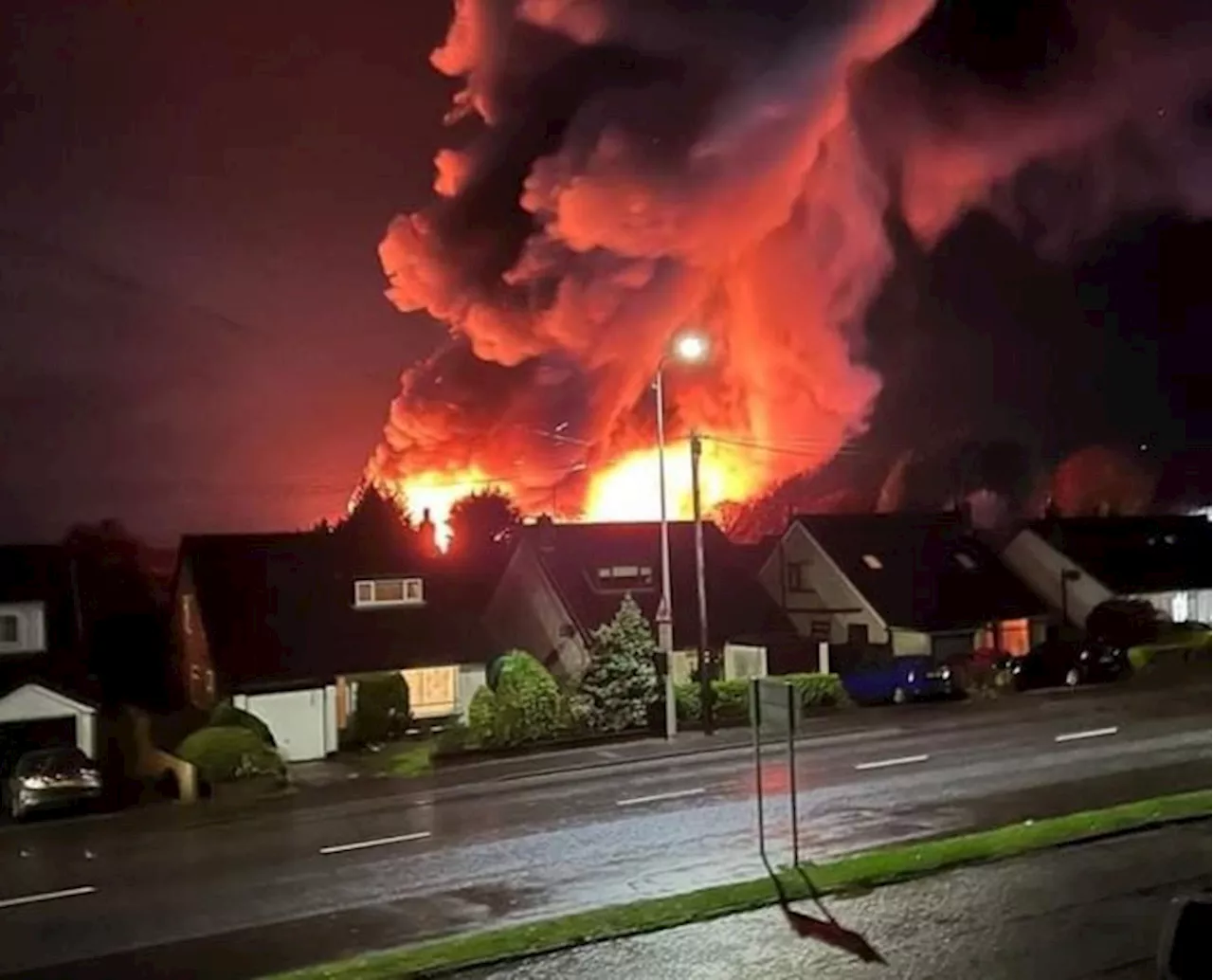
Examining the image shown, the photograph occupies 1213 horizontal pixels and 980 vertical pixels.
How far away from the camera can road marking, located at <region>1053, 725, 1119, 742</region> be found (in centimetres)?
2721

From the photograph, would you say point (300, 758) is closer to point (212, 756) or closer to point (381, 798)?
point (212, 756)

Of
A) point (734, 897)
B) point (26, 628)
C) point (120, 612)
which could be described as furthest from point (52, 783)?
point (120, 612)

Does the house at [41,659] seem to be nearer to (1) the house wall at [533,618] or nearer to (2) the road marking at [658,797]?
(1) the house wall at [533,618]

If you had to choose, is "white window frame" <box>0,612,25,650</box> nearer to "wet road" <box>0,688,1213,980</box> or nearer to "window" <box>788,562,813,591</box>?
"wet road" <box>0,688,1213,980</box>

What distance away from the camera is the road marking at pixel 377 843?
62.6ft

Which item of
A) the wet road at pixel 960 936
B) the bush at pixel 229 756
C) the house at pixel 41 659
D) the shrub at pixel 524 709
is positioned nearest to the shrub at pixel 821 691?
the shrub at pixel 524 709

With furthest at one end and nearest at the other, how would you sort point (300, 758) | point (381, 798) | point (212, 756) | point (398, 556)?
point (398, 556) < point (300, 758) < point (212, 756) < point (381, 798)

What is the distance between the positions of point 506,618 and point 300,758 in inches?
471

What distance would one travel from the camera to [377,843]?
19422 millimetres

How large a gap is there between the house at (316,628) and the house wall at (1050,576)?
2694 centimetres

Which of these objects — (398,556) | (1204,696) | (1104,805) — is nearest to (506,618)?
(398,556)

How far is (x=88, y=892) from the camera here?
17.2 meters

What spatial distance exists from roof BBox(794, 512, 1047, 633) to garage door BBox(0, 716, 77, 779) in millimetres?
27706

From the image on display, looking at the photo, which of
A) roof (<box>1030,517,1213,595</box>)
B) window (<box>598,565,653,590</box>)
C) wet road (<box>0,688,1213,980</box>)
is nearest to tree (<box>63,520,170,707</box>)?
window (<box>598,565,653,590</box>)
